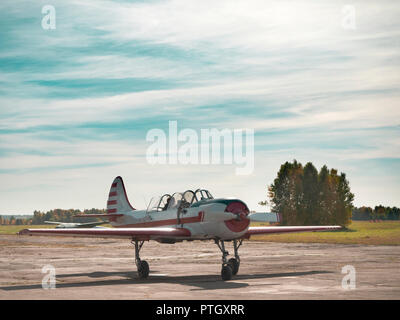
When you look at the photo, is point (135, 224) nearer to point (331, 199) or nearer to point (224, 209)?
point (224, 209)

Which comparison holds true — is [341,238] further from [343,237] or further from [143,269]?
[143,269]

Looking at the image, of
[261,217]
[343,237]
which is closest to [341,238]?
[343,237]

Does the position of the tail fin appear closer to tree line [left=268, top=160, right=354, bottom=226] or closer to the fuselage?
the fuselage

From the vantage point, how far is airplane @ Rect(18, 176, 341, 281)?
1894cm

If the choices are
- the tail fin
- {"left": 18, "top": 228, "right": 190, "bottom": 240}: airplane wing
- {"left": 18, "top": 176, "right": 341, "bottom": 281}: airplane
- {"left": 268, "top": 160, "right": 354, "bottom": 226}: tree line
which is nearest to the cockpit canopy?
{"left": 18, "top": 176, "right": 341, "bottom": 281}: airplane

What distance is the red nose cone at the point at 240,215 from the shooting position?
18984 millimetres

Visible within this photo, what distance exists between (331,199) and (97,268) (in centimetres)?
9161

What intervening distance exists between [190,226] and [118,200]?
28.7ft

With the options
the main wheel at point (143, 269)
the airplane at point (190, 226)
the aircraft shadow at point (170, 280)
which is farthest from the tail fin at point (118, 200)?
the main wheel at point (143, 269)
